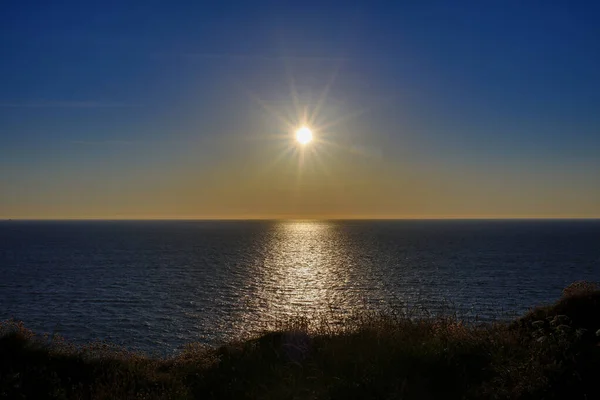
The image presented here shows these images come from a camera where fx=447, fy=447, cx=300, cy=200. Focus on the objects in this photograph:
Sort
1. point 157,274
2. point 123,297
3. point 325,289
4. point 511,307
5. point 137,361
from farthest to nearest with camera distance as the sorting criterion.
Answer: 1. point 157,274
2. point 325,289
3. point 123,297
4. point 511,307
5. point 137,361

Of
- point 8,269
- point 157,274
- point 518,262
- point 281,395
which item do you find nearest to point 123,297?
point 157,274

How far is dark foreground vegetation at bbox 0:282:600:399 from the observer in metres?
8.45

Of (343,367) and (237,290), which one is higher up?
(343,367)

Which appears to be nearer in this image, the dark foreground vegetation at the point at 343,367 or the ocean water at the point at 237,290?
the dark foreground vegetation at the point at 343,367

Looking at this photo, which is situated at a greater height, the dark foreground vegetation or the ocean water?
the dark foreground vegetation

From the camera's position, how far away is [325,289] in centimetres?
6894

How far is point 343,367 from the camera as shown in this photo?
9.78 m

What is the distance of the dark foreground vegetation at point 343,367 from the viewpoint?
8.45m

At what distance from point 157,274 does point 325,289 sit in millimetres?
33383

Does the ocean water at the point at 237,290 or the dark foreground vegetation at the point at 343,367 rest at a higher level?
the dark foreground vegetation at the point at 343,367

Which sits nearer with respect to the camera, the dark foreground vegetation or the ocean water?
the dark foreground vegetation

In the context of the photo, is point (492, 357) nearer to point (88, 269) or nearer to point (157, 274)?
point (157, 274)

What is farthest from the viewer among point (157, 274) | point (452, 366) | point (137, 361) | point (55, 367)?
point (157, 274)

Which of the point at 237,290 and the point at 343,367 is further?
the point at 237,290
